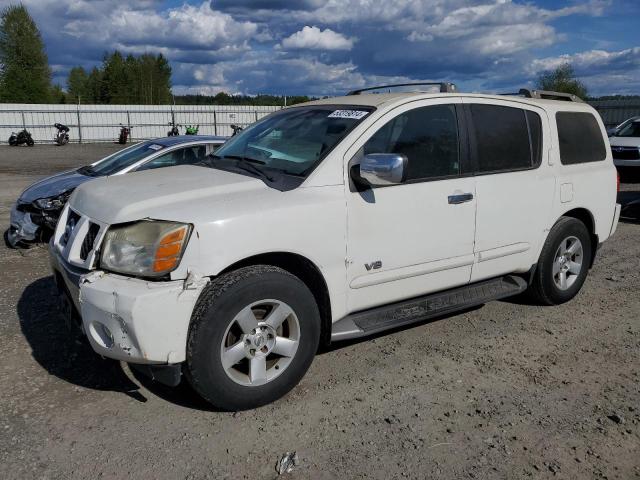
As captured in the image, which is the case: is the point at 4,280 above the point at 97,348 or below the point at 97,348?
below

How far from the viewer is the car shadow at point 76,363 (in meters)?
3.61

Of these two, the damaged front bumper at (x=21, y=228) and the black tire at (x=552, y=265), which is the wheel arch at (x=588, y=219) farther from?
the damaged front bumper at (x=21, y=228)

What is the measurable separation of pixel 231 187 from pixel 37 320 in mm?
2471

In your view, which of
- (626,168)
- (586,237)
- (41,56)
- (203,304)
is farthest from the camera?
(41,56)

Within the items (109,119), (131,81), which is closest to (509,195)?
(109,119)

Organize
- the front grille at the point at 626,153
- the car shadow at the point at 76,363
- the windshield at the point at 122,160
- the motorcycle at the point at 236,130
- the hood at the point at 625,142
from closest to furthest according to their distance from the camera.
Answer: the car shadow at the point at 76,363 < the motorcycle at the point at 236,130 < the windshield at the point at 122,160 < the front grille at the point at 626,153 < the hood at the point at 625,142

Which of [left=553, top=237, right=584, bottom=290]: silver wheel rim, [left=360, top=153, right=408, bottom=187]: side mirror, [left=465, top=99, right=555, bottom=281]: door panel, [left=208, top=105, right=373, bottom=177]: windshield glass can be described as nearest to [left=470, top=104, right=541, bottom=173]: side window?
[left=465, top=99, right=555, bottom=281]: door panel

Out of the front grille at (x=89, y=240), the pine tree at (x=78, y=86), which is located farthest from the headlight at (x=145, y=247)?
the pine tree at (x=78, y=86)

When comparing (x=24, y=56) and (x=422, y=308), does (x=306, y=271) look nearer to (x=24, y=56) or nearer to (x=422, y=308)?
(x=422, y=308)

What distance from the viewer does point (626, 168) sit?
14.2m

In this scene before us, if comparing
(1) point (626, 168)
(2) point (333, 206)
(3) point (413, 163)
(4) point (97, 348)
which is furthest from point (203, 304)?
(1) point (626, 168)

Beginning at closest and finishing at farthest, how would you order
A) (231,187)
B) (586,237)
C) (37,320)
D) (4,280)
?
→ 1. (231,187)
2. (37,320)
3. (586,237)
4. (4,280)

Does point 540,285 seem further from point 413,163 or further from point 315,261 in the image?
point 315,261

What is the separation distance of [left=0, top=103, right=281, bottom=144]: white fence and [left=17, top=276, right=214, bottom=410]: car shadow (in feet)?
105
